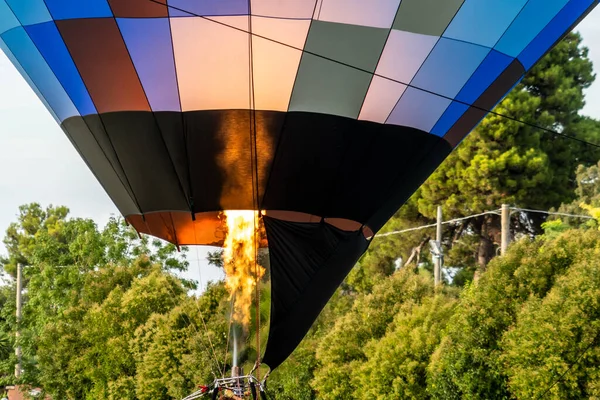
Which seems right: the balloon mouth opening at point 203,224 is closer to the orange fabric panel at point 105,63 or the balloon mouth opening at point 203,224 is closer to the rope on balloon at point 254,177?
the rope on balloon at point 254,177

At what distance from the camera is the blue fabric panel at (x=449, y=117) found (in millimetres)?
7676

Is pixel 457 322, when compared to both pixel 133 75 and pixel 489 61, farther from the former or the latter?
pixel 133 75

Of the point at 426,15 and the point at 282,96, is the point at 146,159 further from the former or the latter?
the point at 426,15

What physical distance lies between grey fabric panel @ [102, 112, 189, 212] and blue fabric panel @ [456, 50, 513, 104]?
7.82 feet

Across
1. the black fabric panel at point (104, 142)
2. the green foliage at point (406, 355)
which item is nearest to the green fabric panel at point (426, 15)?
the black fabric panel at point (104, 142)

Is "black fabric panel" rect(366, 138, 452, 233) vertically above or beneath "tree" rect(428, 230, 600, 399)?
above

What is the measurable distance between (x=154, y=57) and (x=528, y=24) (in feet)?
9.60

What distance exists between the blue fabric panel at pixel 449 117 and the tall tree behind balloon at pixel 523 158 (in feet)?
53.4

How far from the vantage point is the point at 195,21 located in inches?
269

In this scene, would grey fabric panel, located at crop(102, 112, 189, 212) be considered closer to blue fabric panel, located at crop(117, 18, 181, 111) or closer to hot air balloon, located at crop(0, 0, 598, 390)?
hot air balloon, located at crop(0, 0, 598, 390)

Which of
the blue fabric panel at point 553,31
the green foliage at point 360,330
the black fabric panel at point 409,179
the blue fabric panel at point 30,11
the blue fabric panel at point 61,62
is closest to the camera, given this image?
the blue fabric panel at point 30,11

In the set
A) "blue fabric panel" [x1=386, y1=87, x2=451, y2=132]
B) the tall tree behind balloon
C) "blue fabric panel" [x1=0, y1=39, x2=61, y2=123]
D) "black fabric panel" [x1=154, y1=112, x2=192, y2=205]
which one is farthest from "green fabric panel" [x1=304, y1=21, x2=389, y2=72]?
the tall tree behind balloon

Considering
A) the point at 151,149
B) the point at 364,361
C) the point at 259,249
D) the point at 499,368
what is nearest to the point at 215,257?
the point at 259,249

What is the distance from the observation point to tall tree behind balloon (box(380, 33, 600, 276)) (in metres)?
24.1
